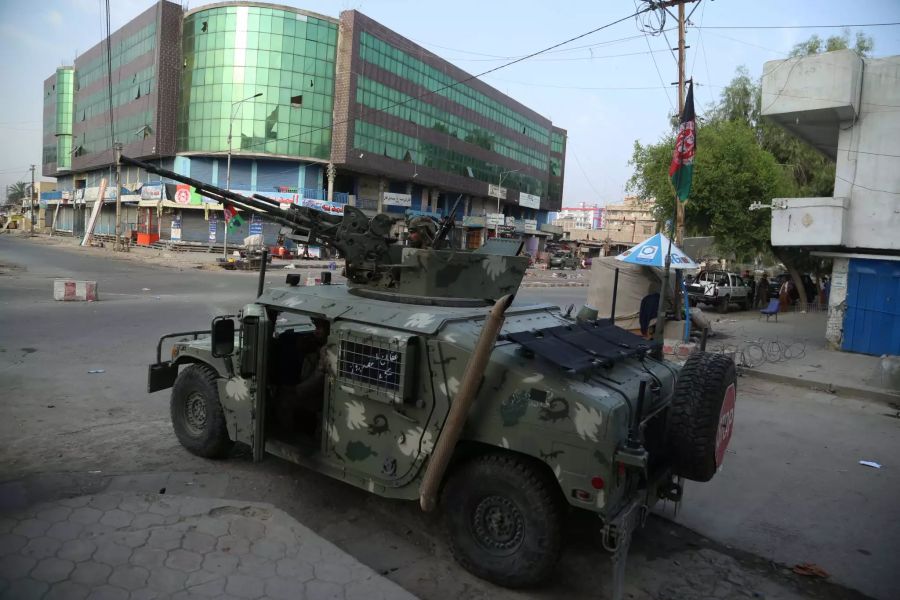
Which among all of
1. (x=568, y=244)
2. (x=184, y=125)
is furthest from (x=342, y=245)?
(x=568, y=244)

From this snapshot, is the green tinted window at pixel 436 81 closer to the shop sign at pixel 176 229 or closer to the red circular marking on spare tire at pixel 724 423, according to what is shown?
the shop sign at pixel 176 229

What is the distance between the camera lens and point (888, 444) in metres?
7.71

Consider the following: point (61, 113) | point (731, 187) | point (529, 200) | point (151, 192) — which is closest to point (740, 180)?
point (731, 187)

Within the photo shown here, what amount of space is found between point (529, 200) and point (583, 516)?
64463 mm

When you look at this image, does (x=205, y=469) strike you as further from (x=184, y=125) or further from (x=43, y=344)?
(x=184, y=125)

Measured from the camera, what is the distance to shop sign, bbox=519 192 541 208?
6600cm

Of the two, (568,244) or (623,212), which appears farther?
(623,212)

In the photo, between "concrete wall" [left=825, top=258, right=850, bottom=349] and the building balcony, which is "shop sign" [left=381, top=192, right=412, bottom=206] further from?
"concrete wall" [left=825, top=258, right=850, bottom=349]

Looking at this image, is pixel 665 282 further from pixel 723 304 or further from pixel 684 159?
pixel 723 304

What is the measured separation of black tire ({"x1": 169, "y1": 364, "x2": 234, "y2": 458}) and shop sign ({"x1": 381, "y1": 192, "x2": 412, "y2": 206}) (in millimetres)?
42161

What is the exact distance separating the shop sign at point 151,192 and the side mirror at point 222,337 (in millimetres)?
43601

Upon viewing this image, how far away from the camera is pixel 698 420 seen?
3842 mm

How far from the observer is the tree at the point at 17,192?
98.6 m

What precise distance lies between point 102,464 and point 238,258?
93.8ft
